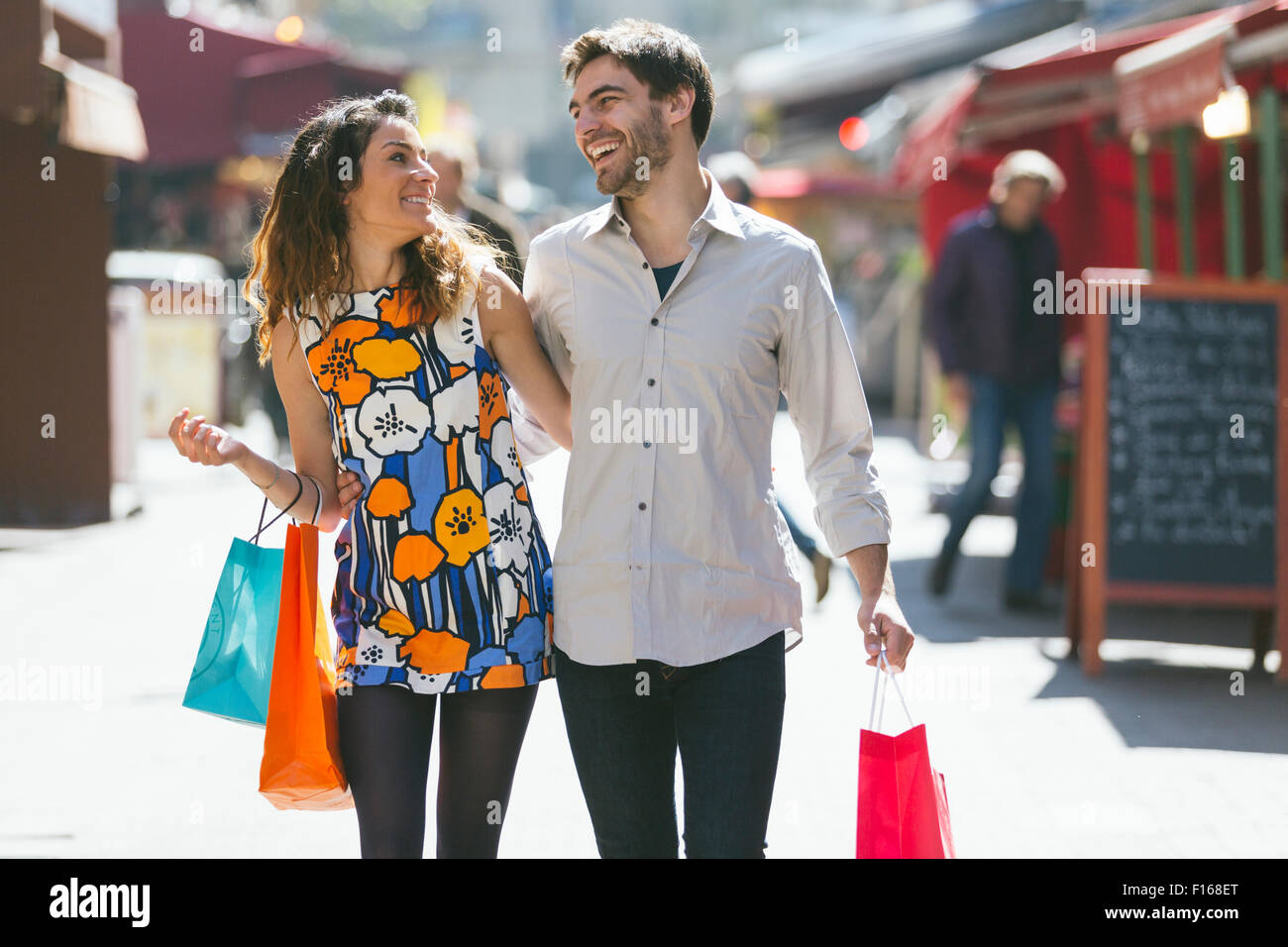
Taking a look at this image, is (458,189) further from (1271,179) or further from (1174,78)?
(1271,179)

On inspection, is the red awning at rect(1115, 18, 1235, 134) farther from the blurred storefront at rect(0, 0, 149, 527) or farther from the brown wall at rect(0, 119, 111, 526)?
the brown wall at rect(0, 119, 111, 526)

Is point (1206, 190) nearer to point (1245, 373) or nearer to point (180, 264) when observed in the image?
point (1245, 373)

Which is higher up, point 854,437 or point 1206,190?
point 1206,190

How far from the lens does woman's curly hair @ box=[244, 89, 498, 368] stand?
121 inches

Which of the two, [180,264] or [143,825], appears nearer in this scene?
[143,825]

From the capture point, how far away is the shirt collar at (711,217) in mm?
2990

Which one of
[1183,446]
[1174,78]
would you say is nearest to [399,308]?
[1183,446]

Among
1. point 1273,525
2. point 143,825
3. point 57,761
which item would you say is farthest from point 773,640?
point 1273,525

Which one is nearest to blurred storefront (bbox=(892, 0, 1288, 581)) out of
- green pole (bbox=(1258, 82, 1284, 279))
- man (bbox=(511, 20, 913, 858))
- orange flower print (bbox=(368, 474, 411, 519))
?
green pole (bbox=(1258, 82, 1284, 279))

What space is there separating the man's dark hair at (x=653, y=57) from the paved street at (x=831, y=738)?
1174mm

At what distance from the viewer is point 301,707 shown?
2.92 metres

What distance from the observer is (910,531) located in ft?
35.8

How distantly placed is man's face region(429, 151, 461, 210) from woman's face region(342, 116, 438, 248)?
12.0ft
